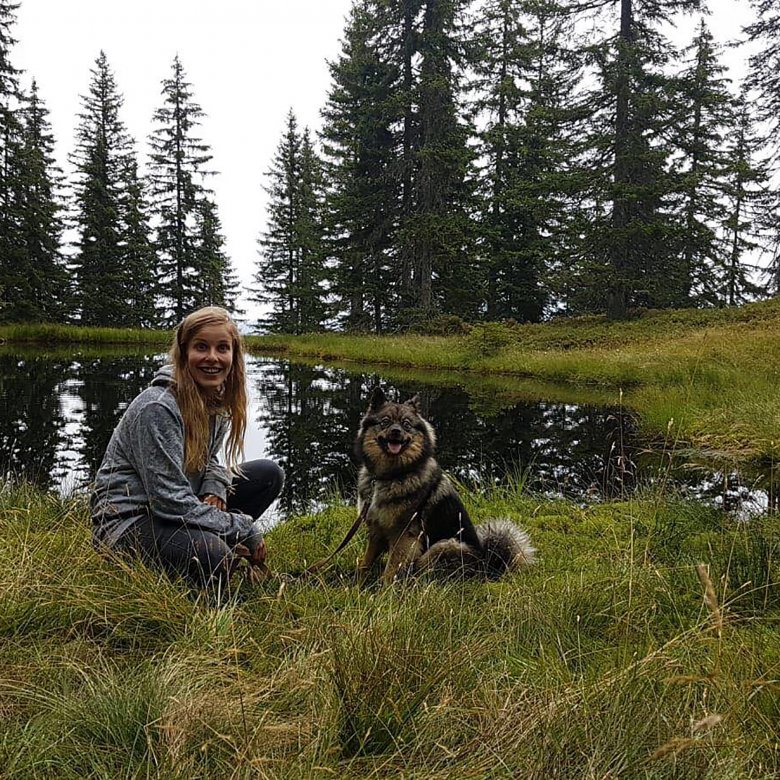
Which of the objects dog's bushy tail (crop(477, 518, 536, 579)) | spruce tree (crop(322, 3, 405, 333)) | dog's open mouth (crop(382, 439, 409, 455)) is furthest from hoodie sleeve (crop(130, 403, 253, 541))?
spruce tree (crop(322, 3, 405, 333))

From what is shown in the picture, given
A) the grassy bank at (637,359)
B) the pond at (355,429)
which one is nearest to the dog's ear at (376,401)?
the pond at (355,429)

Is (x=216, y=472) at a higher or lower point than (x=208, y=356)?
lower

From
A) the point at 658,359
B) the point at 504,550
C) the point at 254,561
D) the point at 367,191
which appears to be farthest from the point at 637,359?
the point at 367,191

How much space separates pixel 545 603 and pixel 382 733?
4.27 ft

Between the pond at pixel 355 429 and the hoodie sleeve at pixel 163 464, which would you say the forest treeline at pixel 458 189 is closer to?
the pond at pixel 355 429

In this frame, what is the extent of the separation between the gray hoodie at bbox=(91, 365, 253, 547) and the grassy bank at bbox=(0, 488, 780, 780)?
24 cm

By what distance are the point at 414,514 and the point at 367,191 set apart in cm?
2371

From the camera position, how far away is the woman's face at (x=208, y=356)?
3084 millimetres

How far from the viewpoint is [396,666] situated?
5.77 feet

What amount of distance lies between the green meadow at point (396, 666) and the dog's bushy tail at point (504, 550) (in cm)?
10

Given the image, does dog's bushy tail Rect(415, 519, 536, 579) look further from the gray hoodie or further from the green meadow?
the gray hoodie

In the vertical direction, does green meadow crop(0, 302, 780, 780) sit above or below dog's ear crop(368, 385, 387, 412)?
below

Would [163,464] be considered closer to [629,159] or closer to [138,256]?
[629,159]

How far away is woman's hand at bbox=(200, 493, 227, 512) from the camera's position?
10.1ft
